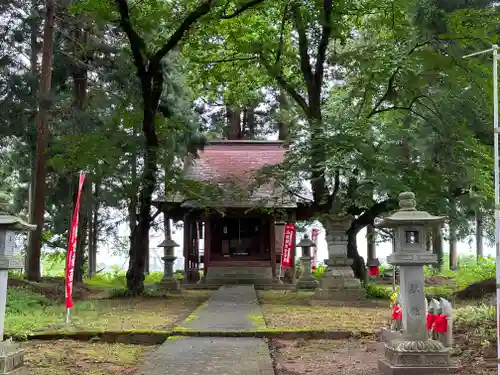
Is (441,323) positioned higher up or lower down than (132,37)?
lower down

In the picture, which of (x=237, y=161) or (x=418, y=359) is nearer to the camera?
(x=418, y=359)

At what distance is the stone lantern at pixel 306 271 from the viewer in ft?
60.3

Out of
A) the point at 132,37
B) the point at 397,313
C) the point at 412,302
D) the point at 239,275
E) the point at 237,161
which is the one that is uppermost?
the point at 132,37

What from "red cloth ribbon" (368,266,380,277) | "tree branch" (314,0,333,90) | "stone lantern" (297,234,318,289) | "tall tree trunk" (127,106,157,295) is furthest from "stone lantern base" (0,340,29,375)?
"red cloth ribbon" (368,266,380,277)

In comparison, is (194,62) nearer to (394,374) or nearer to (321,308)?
(321,308)

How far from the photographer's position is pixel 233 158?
2247cm

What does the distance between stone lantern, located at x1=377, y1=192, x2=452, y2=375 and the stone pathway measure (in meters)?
1.35

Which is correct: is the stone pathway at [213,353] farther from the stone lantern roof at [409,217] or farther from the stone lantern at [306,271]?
the stone lantern at [306,271]

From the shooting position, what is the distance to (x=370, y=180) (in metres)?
12.1

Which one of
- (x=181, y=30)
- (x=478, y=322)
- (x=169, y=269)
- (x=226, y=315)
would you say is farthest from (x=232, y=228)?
(x=478, y=322)

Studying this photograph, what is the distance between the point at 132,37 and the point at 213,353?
28.1 ft

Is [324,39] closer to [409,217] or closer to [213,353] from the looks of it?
[409,217]

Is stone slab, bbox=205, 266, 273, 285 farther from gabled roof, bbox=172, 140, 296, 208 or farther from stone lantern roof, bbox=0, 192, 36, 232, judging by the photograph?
stone lantern roof, bbox=0, 192, 36, 232

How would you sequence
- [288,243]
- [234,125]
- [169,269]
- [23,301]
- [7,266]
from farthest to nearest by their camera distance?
[234,125] < [288,243] < [169,269] < [23,301] < [7,266]
